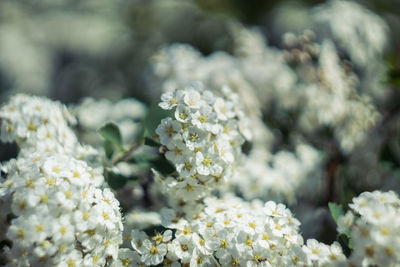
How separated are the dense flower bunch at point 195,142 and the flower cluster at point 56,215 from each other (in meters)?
0.30

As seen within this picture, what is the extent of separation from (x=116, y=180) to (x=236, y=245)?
0.64 metres

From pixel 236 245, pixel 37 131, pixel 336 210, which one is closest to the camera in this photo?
pixel 236 245

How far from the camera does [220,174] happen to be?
5.39 feet

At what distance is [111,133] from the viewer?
1895 millimetres

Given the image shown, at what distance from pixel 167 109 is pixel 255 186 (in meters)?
0.75

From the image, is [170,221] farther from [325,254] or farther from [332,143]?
[332,143]

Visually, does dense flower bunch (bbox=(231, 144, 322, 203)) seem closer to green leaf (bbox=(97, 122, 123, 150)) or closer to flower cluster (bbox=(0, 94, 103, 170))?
green leaf (bbox=(97, 122, 123, 150))

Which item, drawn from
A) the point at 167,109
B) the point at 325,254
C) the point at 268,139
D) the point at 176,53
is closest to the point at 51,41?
the point at 176,53

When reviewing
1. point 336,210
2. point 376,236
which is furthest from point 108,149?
point 376,236

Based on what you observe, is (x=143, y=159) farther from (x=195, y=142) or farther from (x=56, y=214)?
(x=56, y=214)

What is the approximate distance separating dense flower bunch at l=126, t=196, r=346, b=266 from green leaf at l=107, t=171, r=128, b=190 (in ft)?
0.82

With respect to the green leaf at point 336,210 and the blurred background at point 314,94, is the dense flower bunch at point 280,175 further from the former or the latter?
the green leaf at point 336,210

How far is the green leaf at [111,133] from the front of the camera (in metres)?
1.86

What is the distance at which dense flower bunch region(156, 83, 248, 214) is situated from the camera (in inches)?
61.5
